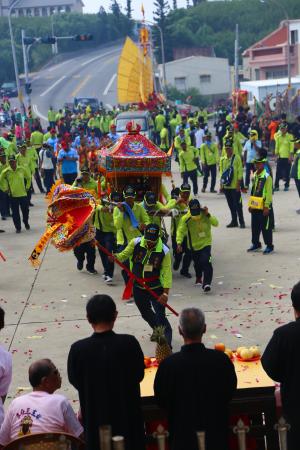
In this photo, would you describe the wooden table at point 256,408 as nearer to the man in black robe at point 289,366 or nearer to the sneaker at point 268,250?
the man in black robe at point 289,366

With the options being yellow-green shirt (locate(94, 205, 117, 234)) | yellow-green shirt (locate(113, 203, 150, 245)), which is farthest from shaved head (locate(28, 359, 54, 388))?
yellow-green shirt (locate(94, 205, 117, 234))

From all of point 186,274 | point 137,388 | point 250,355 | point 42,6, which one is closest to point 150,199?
point 186,274

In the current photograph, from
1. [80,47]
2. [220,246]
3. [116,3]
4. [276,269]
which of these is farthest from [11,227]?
[116,3]

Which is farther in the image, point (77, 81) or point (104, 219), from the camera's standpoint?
point (77, 81)

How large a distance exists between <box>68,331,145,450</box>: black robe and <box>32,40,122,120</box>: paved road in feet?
191

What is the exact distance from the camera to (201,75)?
84000mm

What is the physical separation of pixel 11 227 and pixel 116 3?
114 metres

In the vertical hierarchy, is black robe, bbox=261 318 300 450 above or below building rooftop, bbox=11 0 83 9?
below

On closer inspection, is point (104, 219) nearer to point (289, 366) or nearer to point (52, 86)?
point (289, 366)

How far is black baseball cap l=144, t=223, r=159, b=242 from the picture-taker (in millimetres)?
10469

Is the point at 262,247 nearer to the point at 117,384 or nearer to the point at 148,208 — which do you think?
the point at 148,208

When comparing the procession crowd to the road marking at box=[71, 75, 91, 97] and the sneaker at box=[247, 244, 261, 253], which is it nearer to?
the sneaker at box=[247, 244, 261, 253]

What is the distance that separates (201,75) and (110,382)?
79.4m

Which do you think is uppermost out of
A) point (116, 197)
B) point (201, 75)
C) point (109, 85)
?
point (116, 197)
